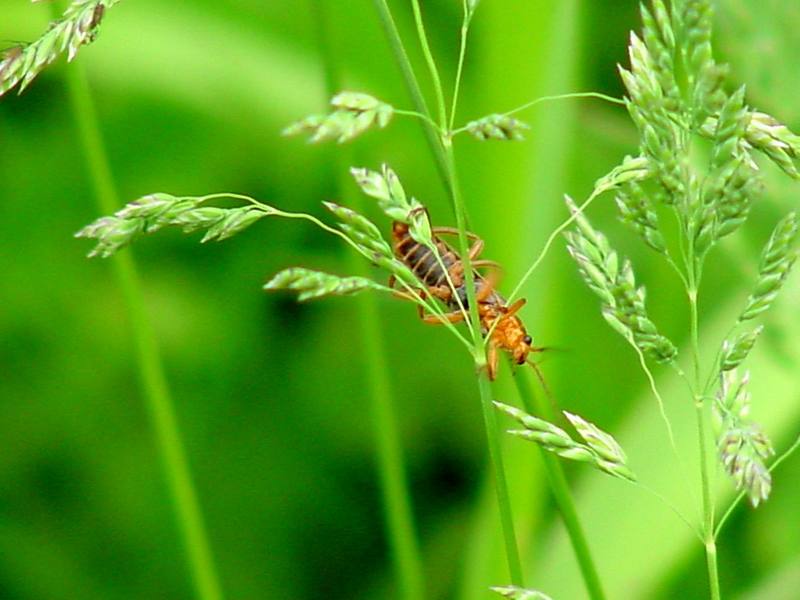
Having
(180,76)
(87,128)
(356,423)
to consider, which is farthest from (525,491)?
(180,76)

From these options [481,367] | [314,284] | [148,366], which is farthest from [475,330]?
[148,366]

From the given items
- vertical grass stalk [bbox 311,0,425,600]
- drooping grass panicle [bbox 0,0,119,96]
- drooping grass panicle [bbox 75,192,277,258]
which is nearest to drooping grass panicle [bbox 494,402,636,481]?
drooping grass panicle [bbox 75,192,277,258]

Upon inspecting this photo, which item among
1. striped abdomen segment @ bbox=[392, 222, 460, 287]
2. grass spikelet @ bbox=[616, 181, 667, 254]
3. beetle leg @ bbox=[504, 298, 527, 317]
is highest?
grass spikelet @ bbox=[616, 181, 667, 254]

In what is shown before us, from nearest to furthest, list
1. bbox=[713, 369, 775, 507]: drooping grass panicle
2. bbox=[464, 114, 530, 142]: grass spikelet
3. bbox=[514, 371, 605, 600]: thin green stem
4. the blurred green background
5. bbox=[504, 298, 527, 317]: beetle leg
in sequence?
bbox=[713, 369, 775, 507]: drooping grass panicle → bbox=[464, 114, 530, 142]: grass spikelet → bbox=[514, 371, 605, 600]: thin green stem → bbox=[504, 298, 527, 317]: beetle leg → the blurred green background

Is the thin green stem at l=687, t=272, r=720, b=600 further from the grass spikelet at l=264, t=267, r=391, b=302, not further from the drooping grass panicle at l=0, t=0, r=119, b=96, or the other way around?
the drooping grass panicle at l=0, t=0, r=119, b=96

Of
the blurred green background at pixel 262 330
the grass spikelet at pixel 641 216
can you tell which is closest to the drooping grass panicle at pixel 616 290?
the grass spikelet at pixel 641 216

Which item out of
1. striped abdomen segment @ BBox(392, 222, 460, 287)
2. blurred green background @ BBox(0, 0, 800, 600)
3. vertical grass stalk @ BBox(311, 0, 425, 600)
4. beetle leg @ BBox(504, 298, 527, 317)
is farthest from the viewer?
blurred green background @ BBox(0, 0, 800, 600)

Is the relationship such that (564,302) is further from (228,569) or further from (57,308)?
(57,308)
